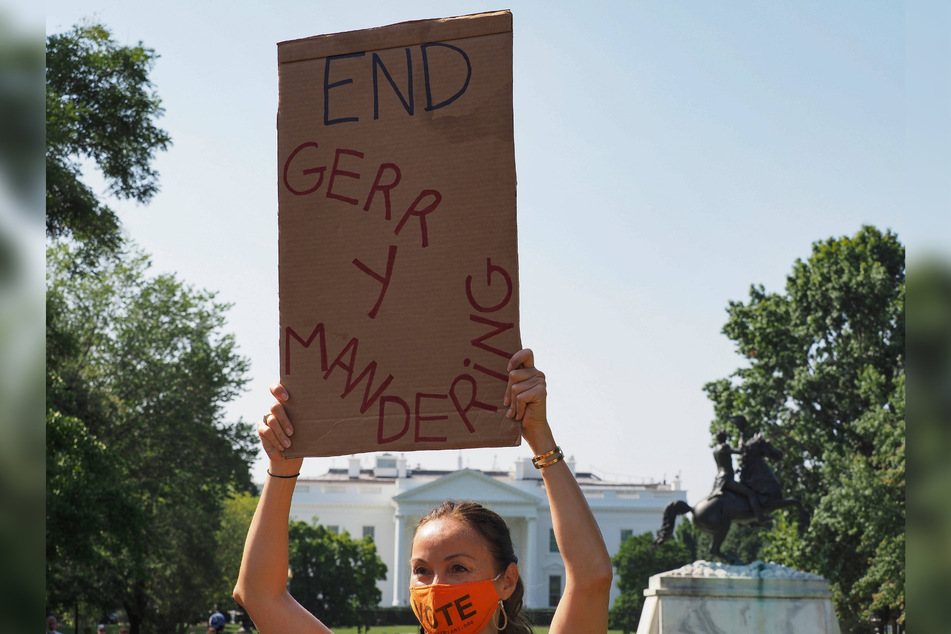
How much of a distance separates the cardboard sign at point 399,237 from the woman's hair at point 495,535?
26cm

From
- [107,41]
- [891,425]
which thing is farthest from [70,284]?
[891,425]

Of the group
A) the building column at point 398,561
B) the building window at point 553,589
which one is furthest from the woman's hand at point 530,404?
the building column at point 398,561

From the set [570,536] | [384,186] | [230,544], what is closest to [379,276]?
[384,186]

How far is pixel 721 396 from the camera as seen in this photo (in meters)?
35.8

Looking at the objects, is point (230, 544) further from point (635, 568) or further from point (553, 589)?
point (553, 589)

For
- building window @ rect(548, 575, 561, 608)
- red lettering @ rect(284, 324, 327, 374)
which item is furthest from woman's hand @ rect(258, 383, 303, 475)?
building window @ rect(548, 575, 561, 608)

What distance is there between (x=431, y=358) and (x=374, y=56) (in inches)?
35.0

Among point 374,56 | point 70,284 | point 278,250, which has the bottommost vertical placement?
point 278,250

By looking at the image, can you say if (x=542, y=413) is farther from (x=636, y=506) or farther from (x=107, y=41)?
(x=636, y=506)

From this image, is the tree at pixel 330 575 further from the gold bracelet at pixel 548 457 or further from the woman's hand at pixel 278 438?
the gold bracelet at pixel 548 457

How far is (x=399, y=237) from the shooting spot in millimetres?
3082

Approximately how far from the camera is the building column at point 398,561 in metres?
104

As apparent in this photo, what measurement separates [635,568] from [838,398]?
4118 centimetres

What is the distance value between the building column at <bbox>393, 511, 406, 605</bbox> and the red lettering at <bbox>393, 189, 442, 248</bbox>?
4017 inches
